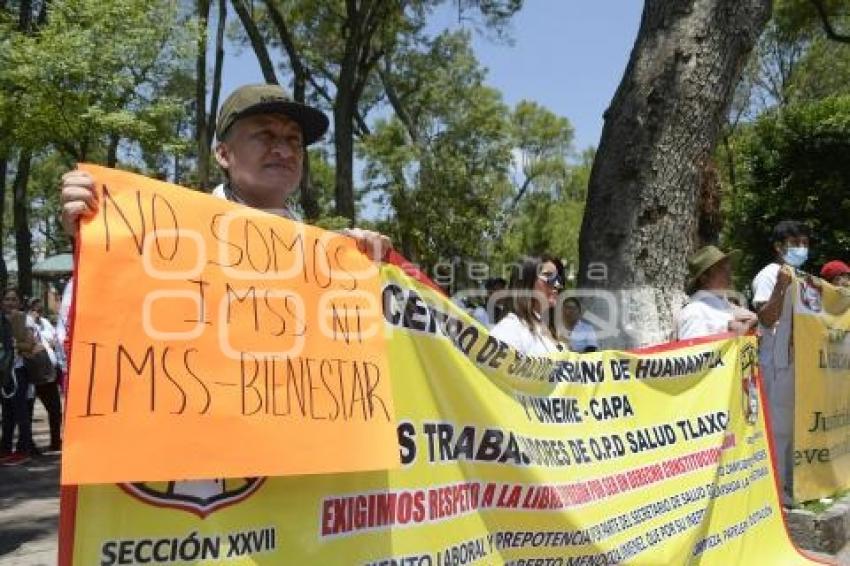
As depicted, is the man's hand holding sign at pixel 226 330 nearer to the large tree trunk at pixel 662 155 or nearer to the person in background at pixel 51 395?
the large tree trunk at pixel 662 155

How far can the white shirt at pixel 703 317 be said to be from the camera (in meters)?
5.20

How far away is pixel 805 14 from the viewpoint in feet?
65.7

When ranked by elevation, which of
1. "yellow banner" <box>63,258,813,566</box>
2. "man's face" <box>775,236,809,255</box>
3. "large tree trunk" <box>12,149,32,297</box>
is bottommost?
"yellow banner" <box>63,258,813,566</box>

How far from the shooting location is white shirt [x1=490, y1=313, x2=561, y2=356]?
4277 mm

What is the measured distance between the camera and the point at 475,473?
3045 mm

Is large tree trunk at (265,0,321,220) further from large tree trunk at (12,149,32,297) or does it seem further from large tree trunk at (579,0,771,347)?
large tree trunk at (579,0,771,347)

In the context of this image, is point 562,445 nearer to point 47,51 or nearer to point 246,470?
point 246,470

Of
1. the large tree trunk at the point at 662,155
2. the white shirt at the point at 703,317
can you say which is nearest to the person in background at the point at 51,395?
the large tree trunk at the point at 662,155

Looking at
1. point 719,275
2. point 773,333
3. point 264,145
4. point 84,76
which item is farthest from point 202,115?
point 264,145

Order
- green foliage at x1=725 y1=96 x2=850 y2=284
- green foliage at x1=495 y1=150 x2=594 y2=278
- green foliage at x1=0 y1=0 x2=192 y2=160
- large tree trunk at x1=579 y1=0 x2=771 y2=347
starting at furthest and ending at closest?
green foliage at x1=495 y1=150 x2=594 y2=278 < green foliage at x1=725 y1=96 x2=850 y2=284 < green foliage at x1=0 y1=0 x2=192 y2=160 < large tree trunk at x1=579 y1=0 x2=771 y2=347

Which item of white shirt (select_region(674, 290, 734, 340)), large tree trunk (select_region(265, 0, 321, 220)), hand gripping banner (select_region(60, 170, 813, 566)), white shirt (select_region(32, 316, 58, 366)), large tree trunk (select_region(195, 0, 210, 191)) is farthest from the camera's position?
large tree trunk (select_region(195, 0, 210, 191))

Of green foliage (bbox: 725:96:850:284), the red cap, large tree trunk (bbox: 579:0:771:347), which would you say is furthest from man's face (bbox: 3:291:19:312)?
green foliage (bbox: 725:96:850:284)

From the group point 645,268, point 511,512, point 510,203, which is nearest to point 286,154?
point 511,512

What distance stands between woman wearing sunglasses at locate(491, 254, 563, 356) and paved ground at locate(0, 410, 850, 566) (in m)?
2.48
